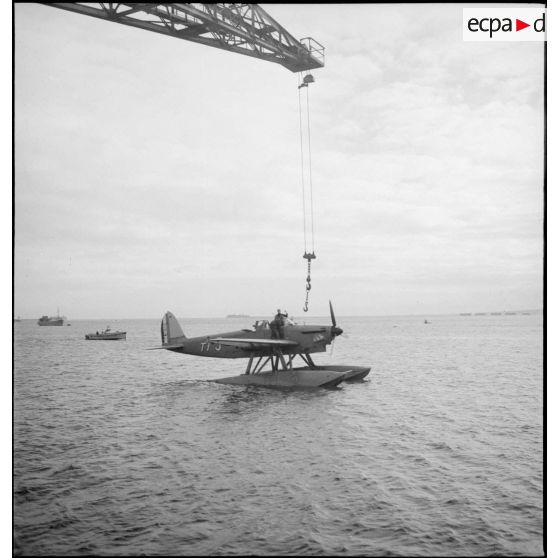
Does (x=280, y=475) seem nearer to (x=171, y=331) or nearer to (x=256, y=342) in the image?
(x=256, y=342)

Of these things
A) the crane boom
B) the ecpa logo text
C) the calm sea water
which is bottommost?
the calm sea water

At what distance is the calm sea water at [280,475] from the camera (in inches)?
344

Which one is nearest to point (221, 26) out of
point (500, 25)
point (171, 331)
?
point (500, 25)

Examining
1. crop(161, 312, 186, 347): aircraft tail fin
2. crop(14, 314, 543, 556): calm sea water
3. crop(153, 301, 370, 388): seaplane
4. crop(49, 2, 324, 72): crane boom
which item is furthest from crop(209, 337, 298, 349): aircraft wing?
crop(49, 2, 324, 72): crane boom

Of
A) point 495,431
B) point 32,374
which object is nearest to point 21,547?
point 495,431

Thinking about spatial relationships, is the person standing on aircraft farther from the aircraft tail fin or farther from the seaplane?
the aircraft tail fin

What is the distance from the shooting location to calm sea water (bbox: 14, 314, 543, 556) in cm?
873

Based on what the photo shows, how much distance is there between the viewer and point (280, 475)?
1208 centimetres

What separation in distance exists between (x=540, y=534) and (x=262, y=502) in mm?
5976

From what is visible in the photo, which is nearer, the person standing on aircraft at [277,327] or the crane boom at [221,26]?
the crane boom at [221,26]

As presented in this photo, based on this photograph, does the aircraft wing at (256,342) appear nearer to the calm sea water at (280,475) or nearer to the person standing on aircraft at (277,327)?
the person standing on aircraft at (277,327)

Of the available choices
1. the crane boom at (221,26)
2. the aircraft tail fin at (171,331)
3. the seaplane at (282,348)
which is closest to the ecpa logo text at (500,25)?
the crane boom at (221,26)

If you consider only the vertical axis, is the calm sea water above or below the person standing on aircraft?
below
